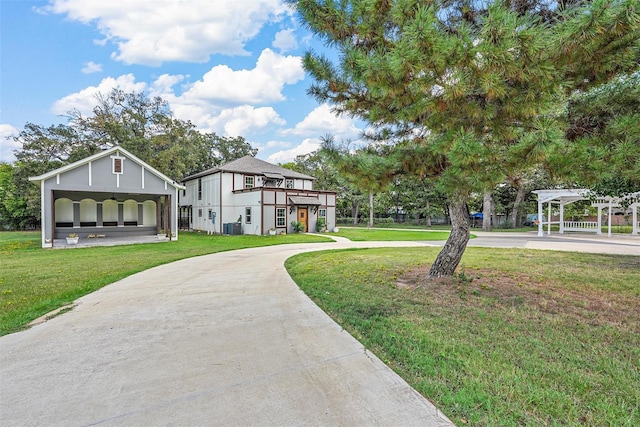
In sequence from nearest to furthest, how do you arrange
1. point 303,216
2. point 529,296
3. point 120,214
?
point 529,296 < point 120,214 < point 303,216

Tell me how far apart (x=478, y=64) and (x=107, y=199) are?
21.2 m

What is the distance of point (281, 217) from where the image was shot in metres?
20.9

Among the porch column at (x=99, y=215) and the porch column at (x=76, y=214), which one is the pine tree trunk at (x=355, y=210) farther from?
the porch column at (x=76, y=214)

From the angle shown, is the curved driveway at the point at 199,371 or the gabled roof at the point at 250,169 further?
the gabled roof at the point at 250,169

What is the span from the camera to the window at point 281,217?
20.7m

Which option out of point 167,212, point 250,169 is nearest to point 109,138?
point 167,212

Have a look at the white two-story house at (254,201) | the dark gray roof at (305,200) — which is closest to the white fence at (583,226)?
the white two-story house at (254,201)

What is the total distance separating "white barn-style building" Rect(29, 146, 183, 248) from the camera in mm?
14305

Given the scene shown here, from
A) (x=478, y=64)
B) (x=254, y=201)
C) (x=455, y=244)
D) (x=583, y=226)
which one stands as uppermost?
(x=478, y=64)

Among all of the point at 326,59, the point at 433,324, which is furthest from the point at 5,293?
the point at 433,324

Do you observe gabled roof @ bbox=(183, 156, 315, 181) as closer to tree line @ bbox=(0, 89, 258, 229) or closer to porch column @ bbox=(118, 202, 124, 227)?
tree line @ bbox=(0, 89, 258, 229)

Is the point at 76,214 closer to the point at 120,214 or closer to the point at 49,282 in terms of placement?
the point at 120,214

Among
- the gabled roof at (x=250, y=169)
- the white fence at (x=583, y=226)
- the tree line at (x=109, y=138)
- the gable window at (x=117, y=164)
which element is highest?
the tree line at (x=109, y=138)

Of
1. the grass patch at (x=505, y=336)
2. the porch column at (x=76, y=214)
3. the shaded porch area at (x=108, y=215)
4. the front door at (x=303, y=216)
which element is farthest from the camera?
the front door at (x=303, y=216)
